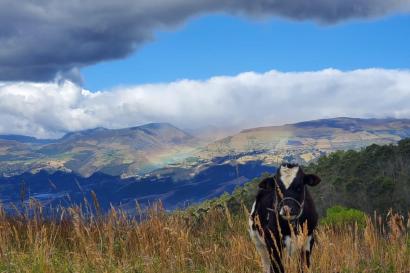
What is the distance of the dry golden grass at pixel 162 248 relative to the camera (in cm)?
830

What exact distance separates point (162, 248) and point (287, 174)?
104 inches

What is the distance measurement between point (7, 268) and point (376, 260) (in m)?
6.41

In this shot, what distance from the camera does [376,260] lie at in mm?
→ 10250

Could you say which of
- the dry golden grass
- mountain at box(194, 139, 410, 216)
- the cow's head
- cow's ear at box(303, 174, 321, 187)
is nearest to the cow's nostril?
the cow's head

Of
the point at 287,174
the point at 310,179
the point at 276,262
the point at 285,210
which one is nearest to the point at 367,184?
the point at 310,179

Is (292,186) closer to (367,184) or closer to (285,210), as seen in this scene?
(285,210)

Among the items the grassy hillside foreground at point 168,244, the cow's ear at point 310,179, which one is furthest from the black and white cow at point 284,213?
the grassy hillside foreground at point 168,244

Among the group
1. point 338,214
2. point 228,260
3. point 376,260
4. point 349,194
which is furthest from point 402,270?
point 349,194

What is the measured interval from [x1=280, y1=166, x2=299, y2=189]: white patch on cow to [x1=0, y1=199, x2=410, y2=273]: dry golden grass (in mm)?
946

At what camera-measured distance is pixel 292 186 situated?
8922 mm

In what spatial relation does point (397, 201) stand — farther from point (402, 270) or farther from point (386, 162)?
point (402, 270)

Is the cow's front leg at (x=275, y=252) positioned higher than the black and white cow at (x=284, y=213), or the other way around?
the black and white cow at (x=284, y=213)

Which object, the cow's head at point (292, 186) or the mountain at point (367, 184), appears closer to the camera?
the cow's head at point (292, 186)

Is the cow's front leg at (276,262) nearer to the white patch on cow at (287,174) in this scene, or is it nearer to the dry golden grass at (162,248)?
the dry golden grass at (162,248)
